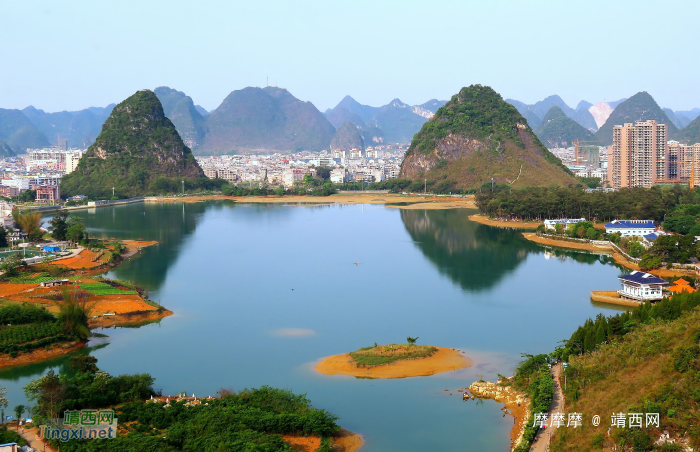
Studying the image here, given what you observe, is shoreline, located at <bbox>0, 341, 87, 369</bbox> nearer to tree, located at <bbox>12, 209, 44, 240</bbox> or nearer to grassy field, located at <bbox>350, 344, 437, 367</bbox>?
grassy field, located at <bbox>350, 344, 437, 367</bbox>

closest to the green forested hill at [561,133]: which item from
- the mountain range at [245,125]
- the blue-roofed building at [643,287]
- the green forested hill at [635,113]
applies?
the green forested hill at [635,113]

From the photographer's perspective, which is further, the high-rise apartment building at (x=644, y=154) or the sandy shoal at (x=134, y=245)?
the high-rise apartment building at (x=644, y=154)

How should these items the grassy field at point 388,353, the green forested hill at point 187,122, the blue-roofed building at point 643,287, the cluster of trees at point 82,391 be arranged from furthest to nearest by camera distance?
the green forested hill at point 187,122 → the blue-roofed building at point 643,287 → the grassy field at point 388,353 → the cluster of trees at point 82,391

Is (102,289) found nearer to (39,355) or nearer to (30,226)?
(39,355)

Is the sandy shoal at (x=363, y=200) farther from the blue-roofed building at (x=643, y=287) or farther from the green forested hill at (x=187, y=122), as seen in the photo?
the green forested hill at (x=187, y=122)

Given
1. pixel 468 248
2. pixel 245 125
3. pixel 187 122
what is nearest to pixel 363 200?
pixel 468 248

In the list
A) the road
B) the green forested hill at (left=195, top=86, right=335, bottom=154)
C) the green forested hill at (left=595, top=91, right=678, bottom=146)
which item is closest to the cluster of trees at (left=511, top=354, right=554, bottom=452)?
the road

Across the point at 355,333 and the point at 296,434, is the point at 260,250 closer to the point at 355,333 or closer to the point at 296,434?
the point at 355,333
